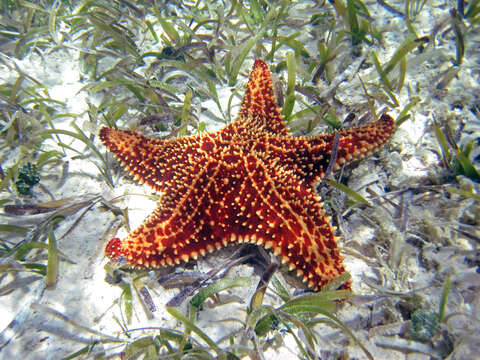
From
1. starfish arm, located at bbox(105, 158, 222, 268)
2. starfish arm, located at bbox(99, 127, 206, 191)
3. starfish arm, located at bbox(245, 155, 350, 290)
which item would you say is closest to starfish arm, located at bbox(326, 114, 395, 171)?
starfish arm, located at bbox(245, 155, 350, 290)

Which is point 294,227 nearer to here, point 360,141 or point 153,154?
point 360,141

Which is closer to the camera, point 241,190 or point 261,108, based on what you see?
point 241,190


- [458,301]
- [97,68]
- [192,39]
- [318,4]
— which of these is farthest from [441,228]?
[97,68]

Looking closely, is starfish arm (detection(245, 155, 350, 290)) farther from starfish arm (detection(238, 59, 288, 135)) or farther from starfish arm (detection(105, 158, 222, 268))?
starfish arm (detection(238, 59, 288, 135))

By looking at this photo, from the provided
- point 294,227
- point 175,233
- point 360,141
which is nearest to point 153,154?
point 175,233

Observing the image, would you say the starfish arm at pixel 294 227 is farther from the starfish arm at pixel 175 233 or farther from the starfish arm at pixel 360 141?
the starfish arm at pixel 360 141

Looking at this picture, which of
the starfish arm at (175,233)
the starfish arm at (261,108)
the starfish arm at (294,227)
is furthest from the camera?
the starfish arm at (261,108)

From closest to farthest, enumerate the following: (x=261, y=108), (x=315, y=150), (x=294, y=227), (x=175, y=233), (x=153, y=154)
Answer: (x=294, y=227) → (x=175, y=233) → (x=315, y=150) → (x=153, y=154) → (x=261, y=108)

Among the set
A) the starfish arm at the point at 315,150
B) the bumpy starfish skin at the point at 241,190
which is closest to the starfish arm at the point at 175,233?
the bumpy starfish skin at the point at 241,190
